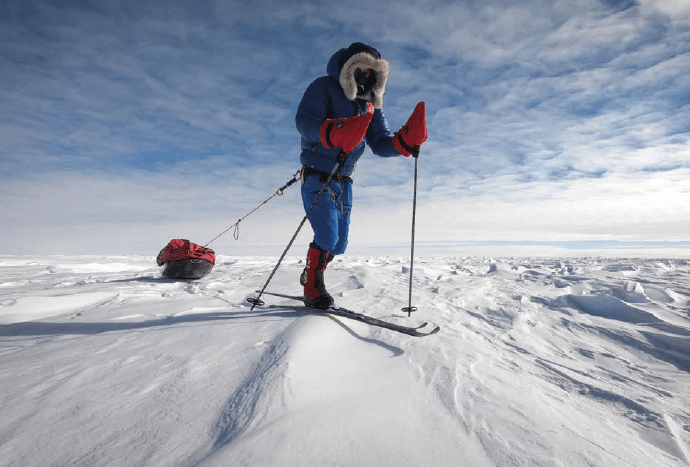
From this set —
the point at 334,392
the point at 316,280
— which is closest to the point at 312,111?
the point at 316,280

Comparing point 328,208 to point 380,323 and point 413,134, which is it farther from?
point 380,323

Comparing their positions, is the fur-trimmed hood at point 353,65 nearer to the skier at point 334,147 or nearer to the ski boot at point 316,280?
the skier at point 334,147

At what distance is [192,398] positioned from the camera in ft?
3.42

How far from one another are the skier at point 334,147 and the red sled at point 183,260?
2.68 m

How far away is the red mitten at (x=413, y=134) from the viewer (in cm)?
244

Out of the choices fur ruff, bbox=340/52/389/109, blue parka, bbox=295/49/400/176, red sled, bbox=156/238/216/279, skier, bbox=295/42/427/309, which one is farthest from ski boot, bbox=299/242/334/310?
red sled, bbox=156/238/216/279

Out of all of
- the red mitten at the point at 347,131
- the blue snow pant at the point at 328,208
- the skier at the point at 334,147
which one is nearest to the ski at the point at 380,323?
the skier at the point at 334,147

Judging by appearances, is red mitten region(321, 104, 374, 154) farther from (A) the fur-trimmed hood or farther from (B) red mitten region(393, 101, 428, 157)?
(A) the fur-trimmed hood

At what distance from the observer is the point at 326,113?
271 centimetres

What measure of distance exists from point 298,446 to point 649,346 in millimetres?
2620

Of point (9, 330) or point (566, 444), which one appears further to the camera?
point (9, 330)

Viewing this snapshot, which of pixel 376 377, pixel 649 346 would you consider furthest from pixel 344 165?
pixel 649 346

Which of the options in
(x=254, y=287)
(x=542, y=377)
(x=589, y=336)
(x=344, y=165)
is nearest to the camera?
(x=542, y=377)

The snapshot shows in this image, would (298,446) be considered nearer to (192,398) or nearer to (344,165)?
(192,398)
